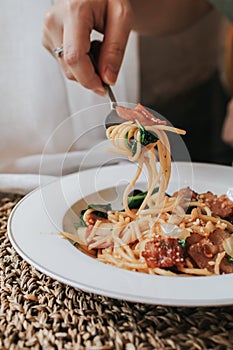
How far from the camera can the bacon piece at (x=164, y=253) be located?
0.89 m

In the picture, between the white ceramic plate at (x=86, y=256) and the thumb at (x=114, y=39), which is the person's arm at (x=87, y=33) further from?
the white ceramic plate at (x=86, y=256)

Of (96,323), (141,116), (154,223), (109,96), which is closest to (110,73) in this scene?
(109,96)

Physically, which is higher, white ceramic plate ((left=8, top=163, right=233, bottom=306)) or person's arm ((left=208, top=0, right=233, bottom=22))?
person's arm ((left=208, top=0, right=233, bottom=22))

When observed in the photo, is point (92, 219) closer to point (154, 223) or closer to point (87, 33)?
point (154, 223)

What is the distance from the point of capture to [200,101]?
2516 mm

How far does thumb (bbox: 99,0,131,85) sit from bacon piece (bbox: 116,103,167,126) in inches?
8.6

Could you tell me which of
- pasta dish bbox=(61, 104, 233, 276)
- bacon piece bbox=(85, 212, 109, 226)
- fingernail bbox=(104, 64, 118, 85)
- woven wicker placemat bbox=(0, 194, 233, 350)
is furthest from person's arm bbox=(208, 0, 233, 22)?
woven wicker placemat bbox=(0, 194, 233, 350)

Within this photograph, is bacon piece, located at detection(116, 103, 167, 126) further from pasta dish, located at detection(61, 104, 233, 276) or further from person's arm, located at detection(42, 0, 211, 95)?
person's arm, located at detection(42, 0, 211, 95)

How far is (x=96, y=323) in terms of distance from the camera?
2.75 feet

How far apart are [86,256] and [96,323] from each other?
111mm

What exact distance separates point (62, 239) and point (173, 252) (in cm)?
19

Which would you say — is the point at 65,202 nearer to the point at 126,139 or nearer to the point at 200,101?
the point at 126,139

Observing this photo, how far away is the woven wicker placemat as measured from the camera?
2.62 feet

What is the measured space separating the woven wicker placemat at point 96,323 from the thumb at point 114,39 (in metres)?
0.48
